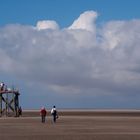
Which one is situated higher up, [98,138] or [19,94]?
[19,94]

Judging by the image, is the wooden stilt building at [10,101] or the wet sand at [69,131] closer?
the wet sand at [69,131]

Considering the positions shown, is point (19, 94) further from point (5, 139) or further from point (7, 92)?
point (5, 139)

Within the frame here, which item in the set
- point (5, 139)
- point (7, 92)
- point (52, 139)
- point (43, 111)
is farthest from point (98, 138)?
point (7, 92)

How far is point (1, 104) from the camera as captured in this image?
61219mm

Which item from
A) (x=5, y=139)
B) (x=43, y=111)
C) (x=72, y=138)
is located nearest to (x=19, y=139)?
(x=5, y=139)

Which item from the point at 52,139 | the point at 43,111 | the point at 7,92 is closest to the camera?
the point at 52,139

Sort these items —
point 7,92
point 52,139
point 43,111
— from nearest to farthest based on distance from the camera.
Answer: point 52,139, point 43,111, point 7,92

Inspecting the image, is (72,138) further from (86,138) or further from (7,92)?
(7,92)

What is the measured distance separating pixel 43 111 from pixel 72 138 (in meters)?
19.4

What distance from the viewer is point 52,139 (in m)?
25.8

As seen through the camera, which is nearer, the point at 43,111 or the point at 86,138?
the point at 86,138

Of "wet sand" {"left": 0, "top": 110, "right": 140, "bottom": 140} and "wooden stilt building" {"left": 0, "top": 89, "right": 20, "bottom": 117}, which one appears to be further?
"wooden stilt building" {"left": 0, "top": 89, "right": 20, "bottom": 117}

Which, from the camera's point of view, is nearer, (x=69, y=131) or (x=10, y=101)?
(x=69, y=131)

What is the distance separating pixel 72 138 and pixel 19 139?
2.64 meters
